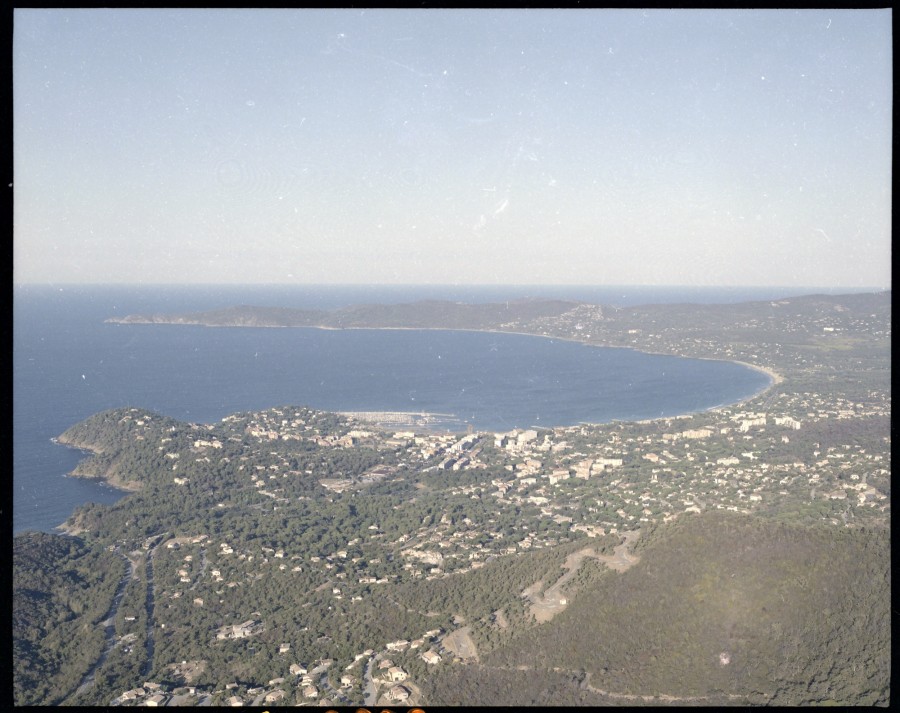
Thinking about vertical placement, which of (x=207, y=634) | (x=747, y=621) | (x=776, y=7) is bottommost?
(x=207, y=634)

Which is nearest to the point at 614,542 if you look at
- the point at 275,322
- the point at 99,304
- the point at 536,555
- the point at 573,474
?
the point at 536,555

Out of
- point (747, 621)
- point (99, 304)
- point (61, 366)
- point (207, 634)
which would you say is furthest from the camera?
point (99, 304)

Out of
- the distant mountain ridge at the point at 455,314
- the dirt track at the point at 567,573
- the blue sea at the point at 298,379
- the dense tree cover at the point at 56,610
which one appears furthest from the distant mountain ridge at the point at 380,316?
the dirt track at the point at 567,573

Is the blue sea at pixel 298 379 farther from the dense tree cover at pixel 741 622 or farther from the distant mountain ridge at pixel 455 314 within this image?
Answer: the dense tree cover at pixel 741 622

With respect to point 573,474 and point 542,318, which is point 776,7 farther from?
point 542,318

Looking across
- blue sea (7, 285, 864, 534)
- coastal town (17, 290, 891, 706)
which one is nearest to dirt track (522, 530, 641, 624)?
coastal town (17, 290, 891, 706)

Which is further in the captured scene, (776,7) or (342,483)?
(342,483)

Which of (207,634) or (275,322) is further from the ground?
(275,322)

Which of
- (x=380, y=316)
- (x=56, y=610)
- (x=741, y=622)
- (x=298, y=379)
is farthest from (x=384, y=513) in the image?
(x=380, y=316)

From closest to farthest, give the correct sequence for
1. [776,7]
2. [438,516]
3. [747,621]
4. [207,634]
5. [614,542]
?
1. [776,7]
2. [747,621]
3. [207,634]
4. [614,542]
5. [438,516]
